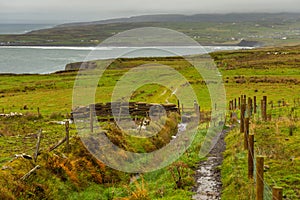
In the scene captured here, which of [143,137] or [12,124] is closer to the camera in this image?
[143,137]

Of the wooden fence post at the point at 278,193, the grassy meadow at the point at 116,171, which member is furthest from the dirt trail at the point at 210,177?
the wooden fence post at the point at 278,193

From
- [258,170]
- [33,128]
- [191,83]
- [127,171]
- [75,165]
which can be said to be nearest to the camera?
[258,170]

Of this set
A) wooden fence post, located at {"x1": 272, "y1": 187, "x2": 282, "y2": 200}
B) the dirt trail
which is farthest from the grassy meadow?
wooden fence post, located at {"x1": 272, "y1": 187, "x2": 282, "y2": 200}

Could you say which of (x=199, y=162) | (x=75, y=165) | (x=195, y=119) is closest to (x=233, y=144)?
(x=199, y=162)

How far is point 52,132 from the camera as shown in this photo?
27156 mm

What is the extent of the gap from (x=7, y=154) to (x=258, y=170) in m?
13.7

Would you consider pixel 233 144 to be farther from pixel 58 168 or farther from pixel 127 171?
pixel 58 168

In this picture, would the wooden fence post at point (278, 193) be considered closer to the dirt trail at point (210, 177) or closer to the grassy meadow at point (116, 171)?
the grassy meadow at point (116, 171)

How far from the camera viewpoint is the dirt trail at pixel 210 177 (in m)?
13.9

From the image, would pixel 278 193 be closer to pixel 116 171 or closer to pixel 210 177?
pixel 210 177

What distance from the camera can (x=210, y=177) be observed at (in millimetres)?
16297

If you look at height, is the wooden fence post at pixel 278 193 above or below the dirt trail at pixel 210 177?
above

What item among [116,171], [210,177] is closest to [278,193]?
[210,177]

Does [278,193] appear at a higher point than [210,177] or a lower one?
higher
